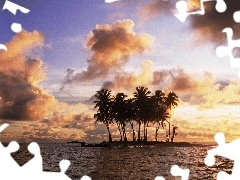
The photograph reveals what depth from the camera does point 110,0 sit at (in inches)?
202

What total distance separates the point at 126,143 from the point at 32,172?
39335 mm

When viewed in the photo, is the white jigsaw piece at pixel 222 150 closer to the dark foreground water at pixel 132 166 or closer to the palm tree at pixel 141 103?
the dark foreground water at pixel 132 166

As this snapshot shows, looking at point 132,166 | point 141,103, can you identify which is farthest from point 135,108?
point 132,166

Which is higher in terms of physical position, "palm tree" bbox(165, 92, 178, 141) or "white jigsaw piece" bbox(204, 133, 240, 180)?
"palm tree" bbox(165, 92, 178, 141)

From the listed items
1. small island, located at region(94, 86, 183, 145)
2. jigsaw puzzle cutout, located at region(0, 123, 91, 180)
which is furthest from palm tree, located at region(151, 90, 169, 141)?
jigsaw puzzle cutout, located at region(0, 123, 91, 180)

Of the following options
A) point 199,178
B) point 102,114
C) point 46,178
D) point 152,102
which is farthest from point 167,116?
point 46,178

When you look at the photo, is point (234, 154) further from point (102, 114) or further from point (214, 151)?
point (102, 114)

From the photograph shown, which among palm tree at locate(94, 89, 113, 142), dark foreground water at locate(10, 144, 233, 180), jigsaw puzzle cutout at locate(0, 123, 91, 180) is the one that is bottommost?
dark foreground water at locate(10, 144, 233, 180)

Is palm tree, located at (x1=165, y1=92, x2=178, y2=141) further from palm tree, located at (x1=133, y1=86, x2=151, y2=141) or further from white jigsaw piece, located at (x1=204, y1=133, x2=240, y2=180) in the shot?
white jigsaw piece, located at (x1=204, y1=133, x2=240, y2=180)

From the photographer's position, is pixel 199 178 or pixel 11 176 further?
pixel 199 178

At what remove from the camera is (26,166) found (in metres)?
5.25

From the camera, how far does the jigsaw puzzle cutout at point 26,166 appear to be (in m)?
5.05

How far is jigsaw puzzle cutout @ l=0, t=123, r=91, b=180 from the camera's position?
5.05 meters

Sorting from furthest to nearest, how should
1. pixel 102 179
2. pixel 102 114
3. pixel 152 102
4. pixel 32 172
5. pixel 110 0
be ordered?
pixel 152 102, pixel 102 114, pixel 102 179, pixel 32 172, pixel 110 0
